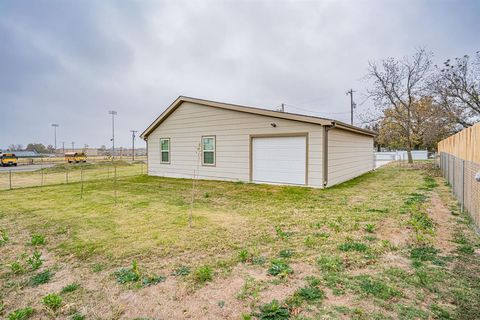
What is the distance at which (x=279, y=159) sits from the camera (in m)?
9.48

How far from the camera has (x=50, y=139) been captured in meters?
71.1

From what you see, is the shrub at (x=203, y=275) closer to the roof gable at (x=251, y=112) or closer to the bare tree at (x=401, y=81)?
the roof gable at (x=251, y=112)

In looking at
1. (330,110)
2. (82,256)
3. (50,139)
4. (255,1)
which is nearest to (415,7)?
(255,1)

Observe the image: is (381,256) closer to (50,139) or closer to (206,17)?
(206,17)

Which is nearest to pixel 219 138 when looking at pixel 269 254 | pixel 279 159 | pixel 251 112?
pixel 251 112

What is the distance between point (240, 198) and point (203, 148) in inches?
184

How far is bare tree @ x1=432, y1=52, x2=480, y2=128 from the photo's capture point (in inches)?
628

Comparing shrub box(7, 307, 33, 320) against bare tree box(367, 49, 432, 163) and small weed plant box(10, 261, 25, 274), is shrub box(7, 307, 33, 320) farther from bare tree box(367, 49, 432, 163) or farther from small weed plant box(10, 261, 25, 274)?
bare tree box(367, 49, 432, 163)

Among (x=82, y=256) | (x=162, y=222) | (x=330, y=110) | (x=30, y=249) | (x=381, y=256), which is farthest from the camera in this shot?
(x=330, y=110)

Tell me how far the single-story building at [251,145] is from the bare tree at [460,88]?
8440 millimetres

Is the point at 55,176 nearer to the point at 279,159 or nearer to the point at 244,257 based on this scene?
the point at 279,159

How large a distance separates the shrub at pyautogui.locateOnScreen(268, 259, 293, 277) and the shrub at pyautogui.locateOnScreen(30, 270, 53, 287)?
8.47 ft

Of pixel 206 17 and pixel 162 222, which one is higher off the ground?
pixel 206 17

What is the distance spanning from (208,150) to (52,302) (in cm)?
923
